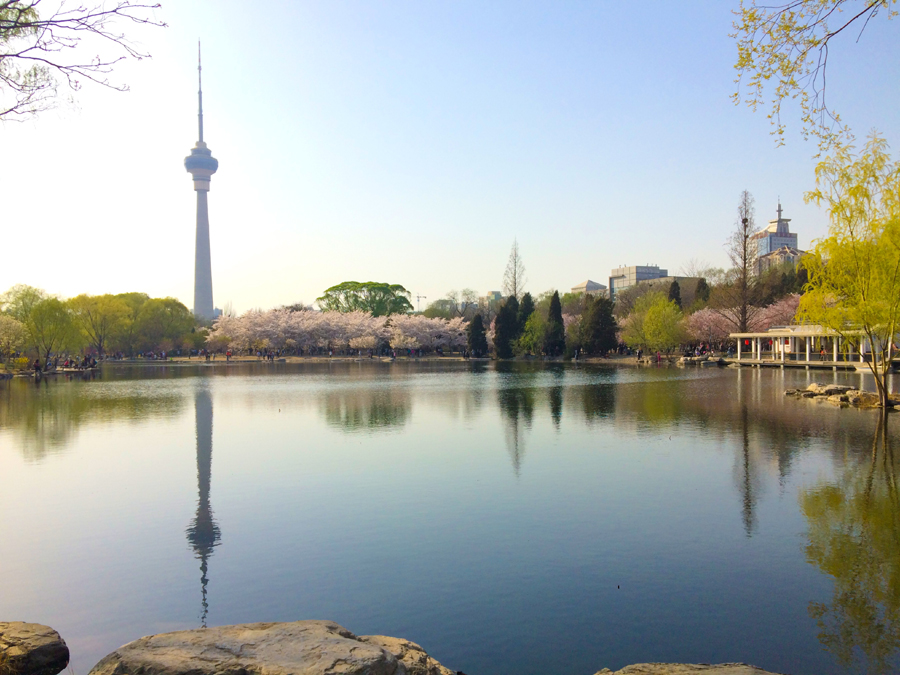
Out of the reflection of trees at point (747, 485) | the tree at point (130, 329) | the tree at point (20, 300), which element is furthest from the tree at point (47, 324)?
the reflection of trees at point (747, 485)

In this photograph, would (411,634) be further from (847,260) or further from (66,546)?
(847,260)

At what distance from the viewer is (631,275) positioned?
163125 mm

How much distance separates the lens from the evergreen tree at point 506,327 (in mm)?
73062

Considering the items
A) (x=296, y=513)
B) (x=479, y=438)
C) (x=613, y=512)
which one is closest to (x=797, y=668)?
(x=613, y=512)

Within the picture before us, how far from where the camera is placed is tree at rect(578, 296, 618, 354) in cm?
6550

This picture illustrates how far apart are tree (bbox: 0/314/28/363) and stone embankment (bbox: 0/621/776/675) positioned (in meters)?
52.1

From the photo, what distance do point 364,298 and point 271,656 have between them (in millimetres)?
94851

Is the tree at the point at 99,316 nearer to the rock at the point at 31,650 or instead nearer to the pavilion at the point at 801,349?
the pavilion at the point at 801,349

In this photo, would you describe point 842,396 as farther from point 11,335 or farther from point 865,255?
point 11,335

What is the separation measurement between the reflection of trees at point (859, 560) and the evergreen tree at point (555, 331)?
58847 mm

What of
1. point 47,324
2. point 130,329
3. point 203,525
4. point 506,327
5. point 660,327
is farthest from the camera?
point 130,329

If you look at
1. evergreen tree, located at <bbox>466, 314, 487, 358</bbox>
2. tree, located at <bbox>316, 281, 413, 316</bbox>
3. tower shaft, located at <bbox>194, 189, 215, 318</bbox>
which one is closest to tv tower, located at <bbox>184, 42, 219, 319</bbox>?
tower shaft, located at <bbox>194, 189, 215, 318</bbox>

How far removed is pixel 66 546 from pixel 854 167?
21.9 meters

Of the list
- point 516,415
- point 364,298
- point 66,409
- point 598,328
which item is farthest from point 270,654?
point 364,298
